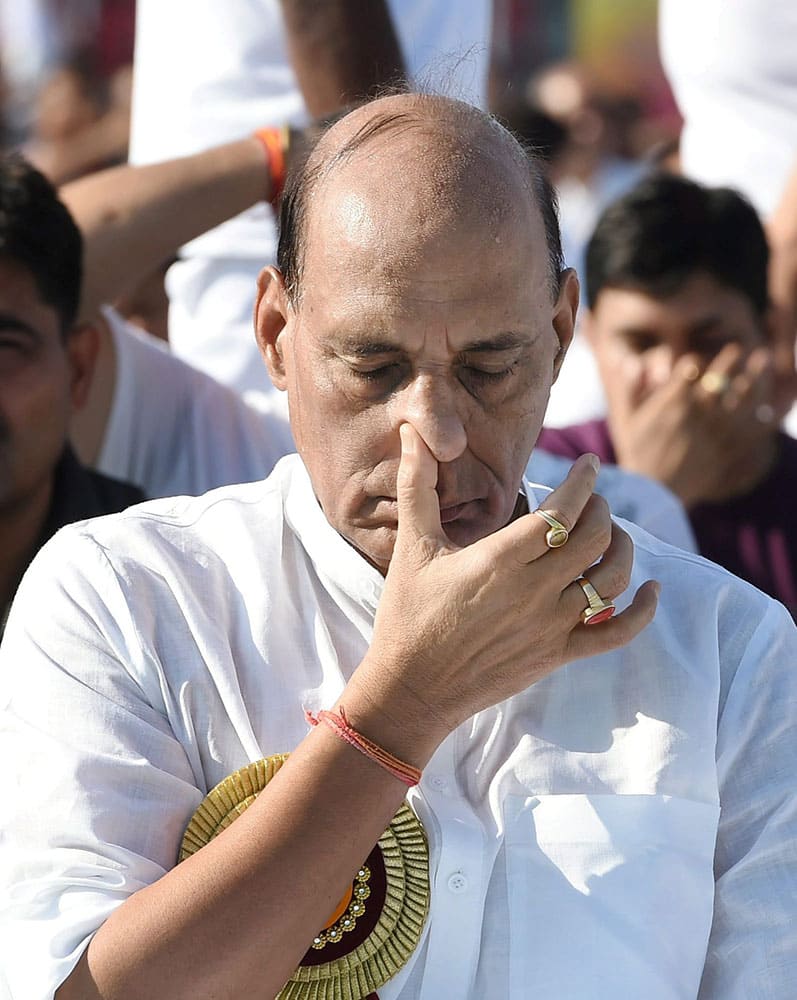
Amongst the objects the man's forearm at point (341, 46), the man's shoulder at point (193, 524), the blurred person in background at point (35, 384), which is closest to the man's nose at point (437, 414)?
the man's shoulder at point (193, 524)

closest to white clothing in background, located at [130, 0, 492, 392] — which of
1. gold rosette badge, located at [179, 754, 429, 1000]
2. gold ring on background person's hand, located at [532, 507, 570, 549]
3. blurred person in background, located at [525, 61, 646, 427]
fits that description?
gold rosette badge, located at [179, 754, 429, 1000]

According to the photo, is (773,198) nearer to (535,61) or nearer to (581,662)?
(581,662)

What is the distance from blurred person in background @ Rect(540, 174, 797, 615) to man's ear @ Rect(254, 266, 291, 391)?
2.06 meters

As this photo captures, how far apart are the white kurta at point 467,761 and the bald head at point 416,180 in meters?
0.43

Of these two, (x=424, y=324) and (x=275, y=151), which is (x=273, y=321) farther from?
(x=275, y=151)

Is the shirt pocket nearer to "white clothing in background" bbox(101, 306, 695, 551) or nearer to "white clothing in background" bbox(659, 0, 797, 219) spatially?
"white clothing in background" bbox(101, 306, 695, 551)

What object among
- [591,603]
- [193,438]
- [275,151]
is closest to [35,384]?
[193,438]

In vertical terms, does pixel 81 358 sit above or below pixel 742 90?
above

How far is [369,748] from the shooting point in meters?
1.89

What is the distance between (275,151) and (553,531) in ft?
7.21

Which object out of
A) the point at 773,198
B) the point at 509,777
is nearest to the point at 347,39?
the point at 773,198

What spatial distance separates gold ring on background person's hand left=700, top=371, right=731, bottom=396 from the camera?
4.39 metres

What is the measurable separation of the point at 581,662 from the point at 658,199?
2.69 meters

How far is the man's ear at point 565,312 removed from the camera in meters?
2.20
